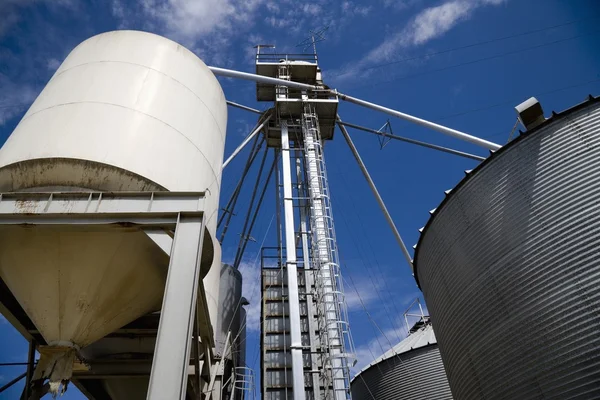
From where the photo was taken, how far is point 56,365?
8.63 m

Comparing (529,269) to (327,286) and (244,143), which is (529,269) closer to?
(327,286)

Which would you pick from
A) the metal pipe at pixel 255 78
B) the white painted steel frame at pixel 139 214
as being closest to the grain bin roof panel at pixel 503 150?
the white painted steel frame at pixel 139 214

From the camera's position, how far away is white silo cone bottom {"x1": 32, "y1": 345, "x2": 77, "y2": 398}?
8.48 meters

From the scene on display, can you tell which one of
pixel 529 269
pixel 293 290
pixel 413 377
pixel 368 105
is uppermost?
pixel 368 105

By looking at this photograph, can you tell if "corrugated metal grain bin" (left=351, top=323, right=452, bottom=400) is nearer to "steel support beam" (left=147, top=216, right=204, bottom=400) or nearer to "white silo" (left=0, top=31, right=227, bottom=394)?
"white silo" (left=0, top=31, right=227, bottom=394)

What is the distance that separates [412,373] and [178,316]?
12.1m

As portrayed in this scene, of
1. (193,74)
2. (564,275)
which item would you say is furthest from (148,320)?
(564,275)

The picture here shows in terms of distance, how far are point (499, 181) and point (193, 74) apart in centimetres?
720

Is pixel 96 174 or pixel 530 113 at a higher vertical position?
pixel 530 113

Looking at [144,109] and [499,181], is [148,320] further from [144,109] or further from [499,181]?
[499,181]

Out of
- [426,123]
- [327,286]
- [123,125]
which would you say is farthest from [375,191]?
[123,125]

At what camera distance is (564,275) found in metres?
7.46

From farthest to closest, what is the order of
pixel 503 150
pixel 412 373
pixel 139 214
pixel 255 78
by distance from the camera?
pixel 255 78
pixel 412 373
pixel 503 150
pixel 139 214

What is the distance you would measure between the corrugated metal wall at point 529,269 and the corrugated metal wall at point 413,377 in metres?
5.62
